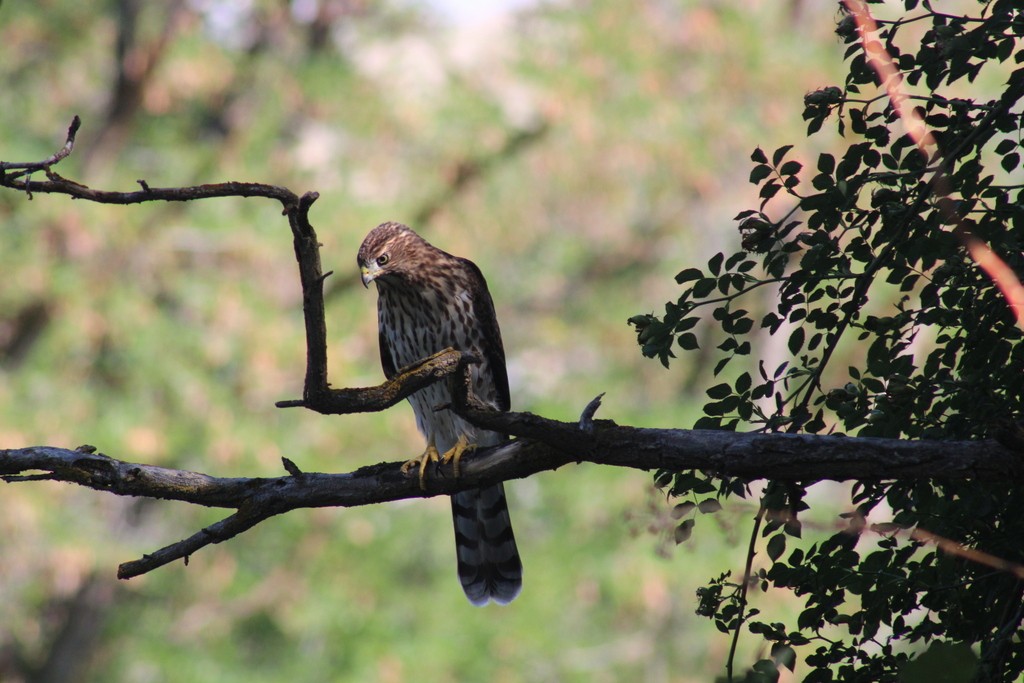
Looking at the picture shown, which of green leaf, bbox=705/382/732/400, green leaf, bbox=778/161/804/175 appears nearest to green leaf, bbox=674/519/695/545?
green leaf, bbox=705/382/732/400

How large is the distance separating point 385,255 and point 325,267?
669cm

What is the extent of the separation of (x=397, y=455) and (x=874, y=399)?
9035mm

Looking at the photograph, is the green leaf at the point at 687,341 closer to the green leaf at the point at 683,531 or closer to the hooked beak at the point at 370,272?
the green leaf at the point at 683,531

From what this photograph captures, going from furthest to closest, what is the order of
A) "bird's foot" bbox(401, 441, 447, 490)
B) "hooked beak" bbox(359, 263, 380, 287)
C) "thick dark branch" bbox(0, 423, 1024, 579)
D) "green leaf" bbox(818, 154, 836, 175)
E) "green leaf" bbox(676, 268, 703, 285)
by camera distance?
"hooked beak" bbox(359, 263, 380, 287)
"bird's foot" bbox(401, 441, 447, 490)
"green leaf" bbox(676, 268, 703, 285)
"green leaf" bbox(818, 154, 836, 175)
"thick dark branch" bbox(0, 423, 1024, 579)

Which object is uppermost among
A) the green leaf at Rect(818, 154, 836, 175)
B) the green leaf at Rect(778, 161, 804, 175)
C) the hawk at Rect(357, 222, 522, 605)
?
the hawk at Rect(357, 222, 522, 605)

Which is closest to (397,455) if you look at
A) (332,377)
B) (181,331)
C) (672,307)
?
(332,377)

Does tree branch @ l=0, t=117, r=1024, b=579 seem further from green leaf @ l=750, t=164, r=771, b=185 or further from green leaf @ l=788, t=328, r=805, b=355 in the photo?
green leaf @ l=750, t=164, r=771, b=185

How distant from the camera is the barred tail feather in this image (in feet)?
17.0

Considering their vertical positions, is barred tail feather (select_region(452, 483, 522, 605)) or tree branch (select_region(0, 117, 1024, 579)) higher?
barred tail feather (select_region(452, 483, 522, 605))

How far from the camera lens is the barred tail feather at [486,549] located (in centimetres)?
518

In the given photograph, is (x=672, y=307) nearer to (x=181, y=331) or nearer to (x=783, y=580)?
(x=783, y=580)

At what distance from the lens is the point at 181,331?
9953 mm

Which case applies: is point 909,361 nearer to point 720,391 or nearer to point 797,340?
point 797,340

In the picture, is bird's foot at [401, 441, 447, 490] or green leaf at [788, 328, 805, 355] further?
bird's foot at [401, 441, 447, 490]
